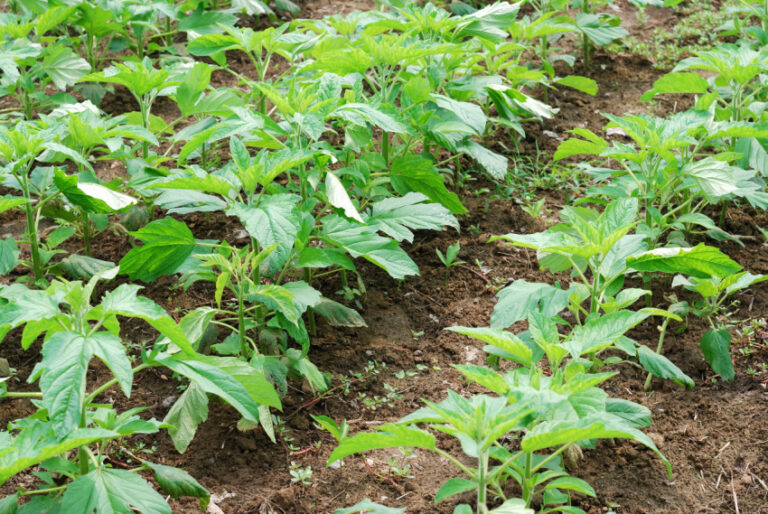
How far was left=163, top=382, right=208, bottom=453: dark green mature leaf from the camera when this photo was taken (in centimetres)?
288

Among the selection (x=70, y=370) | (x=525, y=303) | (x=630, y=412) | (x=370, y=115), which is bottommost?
(x=630, y=412)

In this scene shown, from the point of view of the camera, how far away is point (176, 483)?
2.56m

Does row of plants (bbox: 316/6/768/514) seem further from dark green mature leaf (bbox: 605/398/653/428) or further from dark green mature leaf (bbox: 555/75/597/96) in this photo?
dark green mature leaf (bbox: 555/75/597/96)

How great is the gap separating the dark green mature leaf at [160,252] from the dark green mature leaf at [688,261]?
65.7 inches

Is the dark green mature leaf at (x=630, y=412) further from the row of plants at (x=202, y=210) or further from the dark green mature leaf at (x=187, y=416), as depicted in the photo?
the dark green mature leaf at (x=187, y=416)

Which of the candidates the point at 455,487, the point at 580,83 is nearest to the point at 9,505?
the point at 455,487

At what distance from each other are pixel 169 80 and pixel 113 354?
2098mm

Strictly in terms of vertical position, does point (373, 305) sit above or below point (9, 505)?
below

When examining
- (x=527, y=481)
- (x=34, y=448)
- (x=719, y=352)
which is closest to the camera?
(x=34, y=448)

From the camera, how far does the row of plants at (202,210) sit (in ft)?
7.84

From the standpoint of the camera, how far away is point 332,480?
9.59 ft

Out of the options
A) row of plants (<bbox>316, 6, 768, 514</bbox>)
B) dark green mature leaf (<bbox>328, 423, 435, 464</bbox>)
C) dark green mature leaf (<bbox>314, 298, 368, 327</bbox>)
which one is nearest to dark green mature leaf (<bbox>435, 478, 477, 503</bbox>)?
row of plants (<bbox>316, 6, 768, 514</bbox>)

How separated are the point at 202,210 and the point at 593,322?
1660 mm

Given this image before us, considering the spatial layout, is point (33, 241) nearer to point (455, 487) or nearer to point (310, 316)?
point (310, 316)
